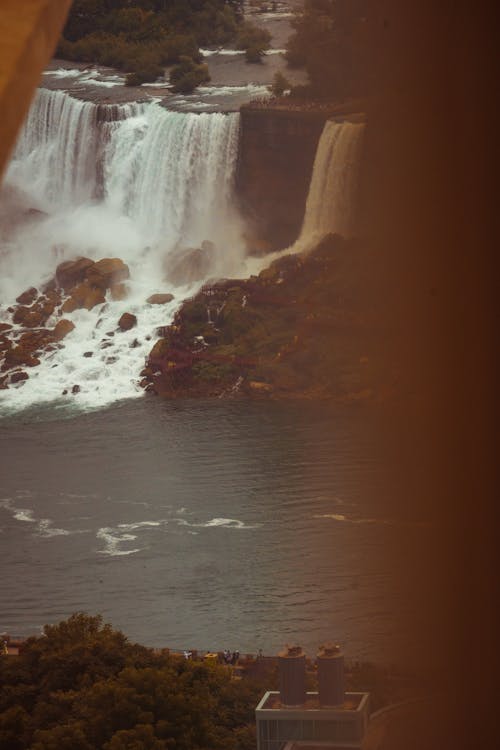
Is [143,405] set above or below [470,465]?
below

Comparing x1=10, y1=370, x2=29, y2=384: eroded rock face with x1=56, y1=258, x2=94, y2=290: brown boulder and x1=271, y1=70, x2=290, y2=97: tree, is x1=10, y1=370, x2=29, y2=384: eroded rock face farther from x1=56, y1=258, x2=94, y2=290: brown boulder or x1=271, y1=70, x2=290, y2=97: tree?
x1=271, y1=70, x2=290, y2=97: tree

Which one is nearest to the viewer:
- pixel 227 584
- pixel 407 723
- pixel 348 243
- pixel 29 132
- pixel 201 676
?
pixel 407 723

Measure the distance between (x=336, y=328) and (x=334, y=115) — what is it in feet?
17.3

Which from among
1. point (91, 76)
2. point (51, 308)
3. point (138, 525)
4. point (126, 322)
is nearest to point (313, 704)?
point (138, 525)

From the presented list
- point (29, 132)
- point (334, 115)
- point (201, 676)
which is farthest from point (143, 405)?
point (201, 676)

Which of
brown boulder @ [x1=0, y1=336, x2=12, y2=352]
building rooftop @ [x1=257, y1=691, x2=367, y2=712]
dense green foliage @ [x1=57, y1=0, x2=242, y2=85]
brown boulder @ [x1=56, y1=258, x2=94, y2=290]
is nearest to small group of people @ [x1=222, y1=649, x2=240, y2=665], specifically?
building rooftop @ [x1=257, y1=691, x2=367, y2=712]

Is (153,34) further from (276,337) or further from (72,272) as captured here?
(276,337)

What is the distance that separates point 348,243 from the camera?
26688 millimetres

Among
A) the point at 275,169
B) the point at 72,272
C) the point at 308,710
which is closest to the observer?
the point at 308,710

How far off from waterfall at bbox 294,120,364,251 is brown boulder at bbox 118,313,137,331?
121 inches

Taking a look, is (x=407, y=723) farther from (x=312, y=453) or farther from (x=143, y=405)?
(x=143, y=405)

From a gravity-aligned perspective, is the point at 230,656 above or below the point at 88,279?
below

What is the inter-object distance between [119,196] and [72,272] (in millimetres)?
3275

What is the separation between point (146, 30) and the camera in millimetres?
36094
